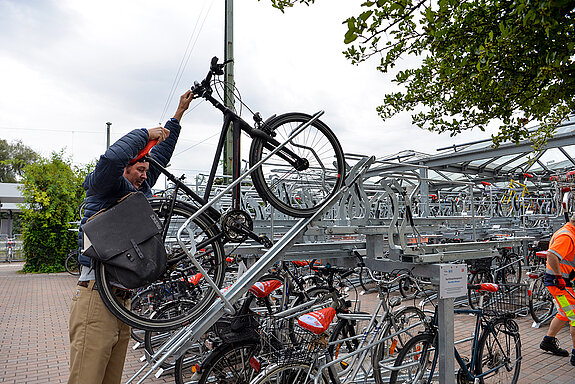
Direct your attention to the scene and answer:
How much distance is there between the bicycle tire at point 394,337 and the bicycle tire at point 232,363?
3.61 feet

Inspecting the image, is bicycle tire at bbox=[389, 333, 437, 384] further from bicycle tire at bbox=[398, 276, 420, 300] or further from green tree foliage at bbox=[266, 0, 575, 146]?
green tree foliage at bbox=[266, 0, 575, 146]

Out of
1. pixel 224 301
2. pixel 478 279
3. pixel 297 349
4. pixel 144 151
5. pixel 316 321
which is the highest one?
pixel 144 151

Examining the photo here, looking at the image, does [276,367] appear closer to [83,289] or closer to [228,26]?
[83,289]

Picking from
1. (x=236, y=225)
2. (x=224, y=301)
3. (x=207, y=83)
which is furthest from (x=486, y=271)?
(x=207, y=83)

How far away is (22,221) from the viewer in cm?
1533

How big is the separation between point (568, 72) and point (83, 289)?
3.50 metres

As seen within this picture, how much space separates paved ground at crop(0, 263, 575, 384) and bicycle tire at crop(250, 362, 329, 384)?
7.88 ft

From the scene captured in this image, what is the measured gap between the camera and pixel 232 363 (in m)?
3.36

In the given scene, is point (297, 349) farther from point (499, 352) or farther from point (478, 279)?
point (478, 279)

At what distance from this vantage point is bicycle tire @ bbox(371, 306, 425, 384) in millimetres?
3699

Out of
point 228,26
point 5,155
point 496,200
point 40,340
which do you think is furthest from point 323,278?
point 5,155

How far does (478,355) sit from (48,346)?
5780 mm

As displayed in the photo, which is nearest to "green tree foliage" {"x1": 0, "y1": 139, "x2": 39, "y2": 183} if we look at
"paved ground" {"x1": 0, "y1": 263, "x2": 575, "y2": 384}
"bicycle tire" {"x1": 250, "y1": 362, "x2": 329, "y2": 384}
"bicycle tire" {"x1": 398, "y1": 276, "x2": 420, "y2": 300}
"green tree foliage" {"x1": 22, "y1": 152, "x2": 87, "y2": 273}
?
"green tree foliage" {"x1": 22, "y1": 152, "x2": 87, "y2": 273}

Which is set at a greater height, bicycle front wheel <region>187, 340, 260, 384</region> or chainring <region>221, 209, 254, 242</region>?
chainring <region>221, 209, 254, 242</region>
